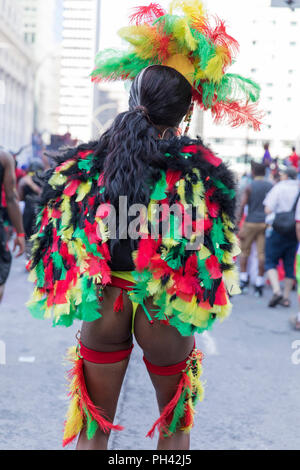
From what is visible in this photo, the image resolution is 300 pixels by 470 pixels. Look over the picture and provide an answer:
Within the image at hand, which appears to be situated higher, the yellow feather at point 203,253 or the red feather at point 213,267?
the yellow feather at point 203,253

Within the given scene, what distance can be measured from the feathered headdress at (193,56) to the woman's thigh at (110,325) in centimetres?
82

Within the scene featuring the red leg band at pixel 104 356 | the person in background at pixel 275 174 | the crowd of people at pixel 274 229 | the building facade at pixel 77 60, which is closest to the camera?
the red leg band at pixel 104 356

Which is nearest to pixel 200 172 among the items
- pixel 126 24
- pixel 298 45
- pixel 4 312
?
pixel 126 24

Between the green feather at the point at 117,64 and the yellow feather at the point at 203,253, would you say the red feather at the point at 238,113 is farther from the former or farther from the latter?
the yellow feather at the point at 203,253

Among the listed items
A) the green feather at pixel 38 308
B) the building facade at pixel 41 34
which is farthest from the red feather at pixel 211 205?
the building facade at pixel 41 34

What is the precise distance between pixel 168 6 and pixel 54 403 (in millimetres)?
2593

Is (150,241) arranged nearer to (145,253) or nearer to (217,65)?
(145,253)

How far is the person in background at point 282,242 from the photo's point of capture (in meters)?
7.45

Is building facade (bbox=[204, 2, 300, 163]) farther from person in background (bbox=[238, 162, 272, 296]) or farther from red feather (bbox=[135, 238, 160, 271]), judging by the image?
red feather (bbox=[135, 238, 160, 271])

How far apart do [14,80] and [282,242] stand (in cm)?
6556

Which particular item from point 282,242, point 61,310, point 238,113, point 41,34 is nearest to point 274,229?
point 282,242

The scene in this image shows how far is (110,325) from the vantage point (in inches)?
80.5

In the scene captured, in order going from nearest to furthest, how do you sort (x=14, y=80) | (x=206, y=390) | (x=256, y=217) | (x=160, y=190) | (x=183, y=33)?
(x=160, y=190) → (x=183, y=33) → (x=206, y=390) → (x=256, y=217) → (x=14, y=80)
